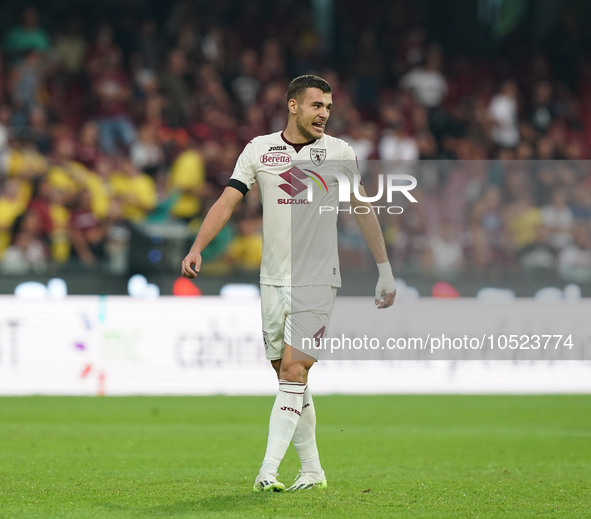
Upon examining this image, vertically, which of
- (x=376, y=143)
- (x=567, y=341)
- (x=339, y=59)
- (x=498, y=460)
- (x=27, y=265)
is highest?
(x=339, y=59)

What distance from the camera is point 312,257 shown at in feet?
16.9

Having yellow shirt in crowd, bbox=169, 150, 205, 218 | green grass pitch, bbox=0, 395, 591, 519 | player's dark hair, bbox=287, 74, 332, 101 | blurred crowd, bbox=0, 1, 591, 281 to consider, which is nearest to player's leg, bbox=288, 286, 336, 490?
green grass pitch, bbox=0, 395, 591, 519

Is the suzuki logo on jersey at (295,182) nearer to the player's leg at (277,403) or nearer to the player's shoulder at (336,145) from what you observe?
the player's shoulder at (336,145)

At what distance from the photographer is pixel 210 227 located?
5.04m

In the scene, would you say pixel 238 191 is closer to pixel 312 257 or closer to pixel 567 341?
pixel 312 257

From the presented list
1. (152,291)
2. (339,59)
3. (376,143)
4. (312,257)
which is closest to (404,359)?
(152,291)

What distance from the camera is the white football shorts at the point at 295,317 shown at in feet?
16.5

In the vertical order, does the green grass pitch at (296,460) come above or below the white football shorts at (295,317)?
below

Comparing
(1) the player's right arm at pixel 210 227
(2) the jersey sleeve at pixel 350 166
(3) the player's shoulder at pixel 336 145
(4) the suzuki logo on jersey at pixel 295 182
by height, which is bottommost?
(1) the player's right arm at pixel 210 227

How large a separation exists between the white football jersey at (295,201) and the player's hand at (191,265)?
0.44m

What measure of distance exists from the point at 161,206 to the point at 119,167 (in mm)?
1086

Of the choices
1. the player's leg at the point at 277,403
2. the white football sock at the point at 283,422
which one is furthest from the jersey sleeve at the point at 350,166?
the white football sock at the point at 283,422

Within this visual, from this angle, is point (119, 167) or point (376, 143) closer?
point (119, 167)

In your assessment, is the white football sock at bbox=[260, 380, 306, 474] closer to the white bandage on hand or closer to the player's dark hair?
the white bandage on hand
